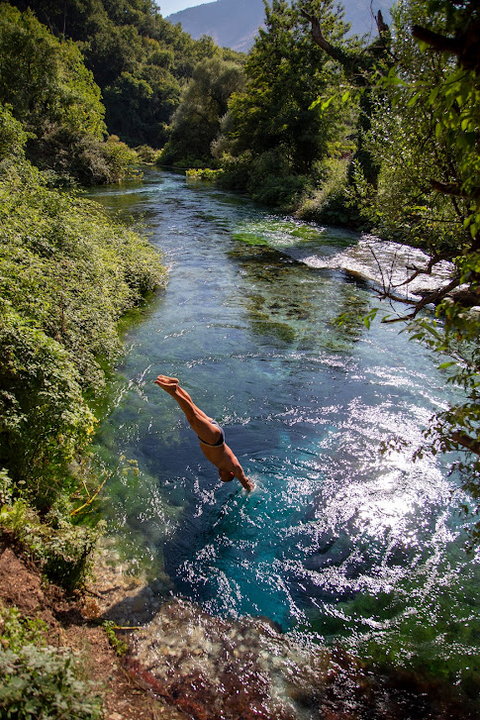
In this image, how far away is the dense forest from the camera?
3.16 metres

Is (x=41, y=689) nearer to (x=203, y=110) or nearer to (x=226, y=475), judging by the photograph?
(x=226, y=475)

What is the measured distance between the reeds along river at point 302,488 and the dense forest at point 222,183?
0.78m

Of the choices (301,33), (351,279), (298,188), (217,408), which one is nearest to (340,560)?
(217,408)

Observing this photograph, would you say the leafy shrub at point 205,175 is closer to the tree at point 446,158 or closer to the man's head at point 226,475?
the tree at point 446,158

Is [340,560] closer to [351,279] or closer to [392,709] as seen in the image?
[392,709]

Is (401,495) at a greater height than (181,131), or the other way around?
(181,131)

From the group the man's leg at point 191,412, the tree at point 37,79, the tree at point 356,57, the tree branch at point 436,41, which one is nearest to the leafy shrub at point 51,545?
the man's leg at point 191,412

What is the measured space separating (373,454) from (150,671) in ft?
15.7

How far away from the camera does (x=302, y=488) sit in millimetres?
6664

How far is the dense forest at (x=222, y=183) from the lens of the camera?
10.4 feet

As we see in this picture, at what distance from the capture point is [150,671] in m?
4.04

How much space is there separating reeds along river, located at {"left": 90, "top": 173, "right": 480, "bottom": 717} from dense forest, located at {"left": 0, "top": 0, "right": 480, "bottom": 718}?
2.57ft

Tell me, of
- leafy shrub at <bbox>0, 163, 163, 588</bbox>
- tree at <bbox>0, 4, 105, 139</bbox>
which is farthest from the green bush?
tree at <bbox>0, 4, 105, 139</bbox>

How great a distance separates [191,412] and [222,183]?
123 ft
